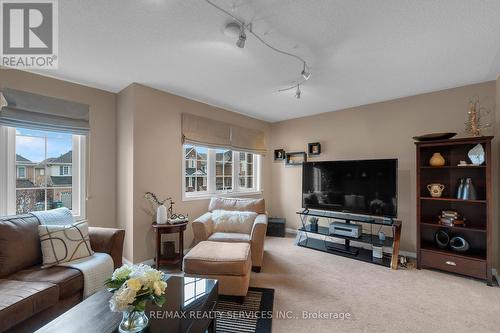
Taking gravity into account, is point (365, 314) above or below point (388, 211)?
below

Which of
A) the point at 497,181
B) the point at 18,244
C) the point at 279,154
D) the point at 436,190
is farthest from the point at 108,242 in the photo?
the point at 497,181

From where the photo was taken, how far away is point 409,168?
3.38m

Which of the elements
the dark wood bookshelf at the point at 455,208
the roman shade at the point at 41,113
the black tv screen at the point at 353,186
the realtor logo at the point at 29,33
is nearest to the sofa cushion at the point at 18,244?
the roman shade at the point at 41,113

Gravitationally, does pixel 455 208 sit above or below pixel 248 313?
above

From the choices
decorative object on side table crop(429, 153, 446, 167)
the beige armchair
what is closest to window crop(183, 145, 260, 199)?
the beige armchair

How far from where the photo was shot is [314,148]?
432 centimetres

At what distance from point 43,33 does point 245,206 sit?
289 cm

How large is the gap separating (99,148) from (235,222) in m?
2.14

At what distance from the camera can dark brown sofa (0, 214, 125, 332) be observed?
57.4 inches

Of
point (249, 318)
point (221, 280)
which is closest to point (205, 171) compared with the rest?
point (221, 280)

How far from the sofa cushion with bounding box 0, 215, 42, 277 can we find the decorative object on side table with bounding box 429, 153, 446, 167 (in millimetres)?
4489

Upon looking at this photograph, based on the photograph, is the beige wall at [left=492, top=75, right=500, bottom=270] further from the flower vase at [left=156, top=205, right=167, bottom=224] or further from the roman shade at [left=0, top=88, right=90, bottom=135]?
the roman shade at [left=0, top=88, right=90, bottom=135]

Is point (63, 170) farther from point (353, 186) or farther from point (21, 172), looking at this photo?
point (353, 186)

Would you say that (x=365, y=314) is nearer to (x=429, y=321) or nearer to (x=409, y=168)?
(x=429, y=321)
